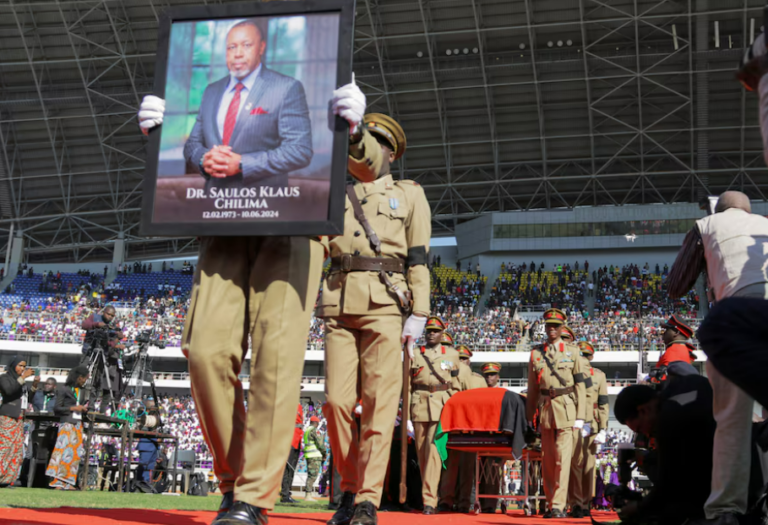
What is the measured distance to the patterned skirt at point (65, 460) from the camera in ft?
29.8

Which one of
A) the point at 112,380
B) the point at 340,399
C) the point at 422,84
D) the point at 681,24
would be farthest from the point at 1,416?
the point at 681,24

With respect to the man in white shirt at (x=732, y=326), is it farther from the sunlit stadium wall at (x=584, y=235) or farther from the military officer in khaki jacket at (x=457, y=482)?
the sunlit stadium wall at (x=584, y=235)

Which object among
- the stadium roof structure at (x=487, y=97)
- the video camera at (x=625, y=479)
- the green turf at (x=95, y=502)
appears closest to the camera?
the video camera at (x=625, y=479)

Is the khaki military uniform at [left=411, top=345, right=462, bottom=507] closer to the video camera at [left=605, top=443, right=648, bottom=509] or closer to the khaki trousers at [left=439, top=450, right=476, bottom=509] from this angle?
the khaki trousers at [left=439, top=450, right=476, bottom=509]

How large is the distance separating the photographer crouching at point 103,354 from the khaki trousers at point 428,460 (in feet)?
13.7

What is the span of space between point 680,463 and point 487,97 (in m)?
25.9

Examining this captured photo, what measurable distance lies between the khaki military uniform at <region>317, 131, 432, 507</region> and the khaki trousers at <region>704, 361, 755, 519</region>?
4.44 ft

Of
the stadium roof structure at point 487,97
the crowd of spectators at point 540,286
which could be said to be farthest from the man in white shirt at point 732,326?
the crowd of spectators at point 540,286

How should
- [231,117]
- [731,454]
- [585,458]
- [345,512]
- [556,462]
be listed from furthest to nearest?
1. [585,458]
2. [556,462]
3. [345,512]
4. [731,454]
5. [231,117]

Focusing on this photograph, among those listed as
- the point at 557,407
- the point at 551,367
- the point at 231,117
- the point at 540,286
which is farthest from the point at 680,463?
the point at 540,286

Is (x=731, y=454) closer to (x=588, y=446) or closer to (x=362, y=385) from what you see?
(x=362, y=385)

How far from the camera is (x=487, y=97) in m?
28.4

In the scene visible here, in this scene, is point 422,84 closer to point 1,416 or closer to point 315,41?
point 1,416

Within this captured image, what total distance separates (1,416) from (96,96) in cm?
2267
